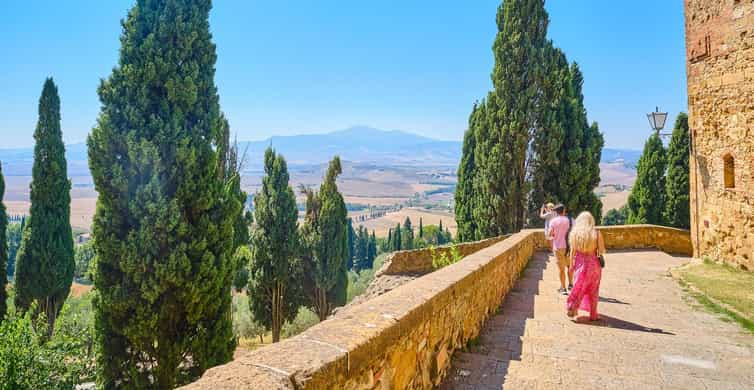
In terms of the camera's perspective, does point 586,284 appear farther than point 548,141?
No

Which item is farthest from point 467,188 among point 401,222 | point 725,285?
point 401,222

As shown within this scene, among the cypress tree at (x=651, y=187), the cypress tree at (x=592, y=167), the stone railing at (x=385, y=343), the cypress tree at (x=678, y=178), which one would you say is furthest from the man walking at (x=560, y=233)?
the cypress tree at (x=651, y=187)

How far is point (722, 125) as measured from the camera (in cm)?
1055

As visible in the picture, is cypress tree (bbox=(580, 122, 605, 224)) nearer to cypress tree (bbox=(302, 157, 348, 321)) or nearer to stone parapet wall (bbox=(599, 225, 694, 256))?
stone parapet wall (bbox=(599, 225, 694, 256))

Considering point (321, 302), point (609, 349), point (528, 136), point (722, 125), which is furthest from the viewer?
point (321, 302)

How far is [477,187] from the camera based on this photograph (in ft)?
65.2

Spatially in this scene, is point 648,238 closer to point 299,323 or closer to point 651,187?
point 651,187

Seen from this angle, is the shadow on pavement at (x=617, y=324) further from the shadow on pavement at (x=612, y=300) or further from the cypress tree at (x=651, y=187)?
the cypress tree at (x=651, y=187)

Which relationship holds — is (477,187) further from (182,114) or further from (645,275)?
(182,114)

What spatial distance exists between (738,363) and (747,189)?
23.5ft

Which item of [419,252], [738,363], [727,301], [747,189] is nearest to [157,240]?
[419,252]

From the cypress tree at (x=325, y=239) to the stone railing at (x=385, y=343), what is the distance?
18.0 meters

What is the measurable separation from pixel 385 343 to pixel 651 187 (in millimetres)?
24781

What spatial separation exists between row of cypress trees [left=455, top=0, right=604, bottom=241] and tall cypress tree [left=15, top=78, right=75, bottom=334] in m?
18.2
